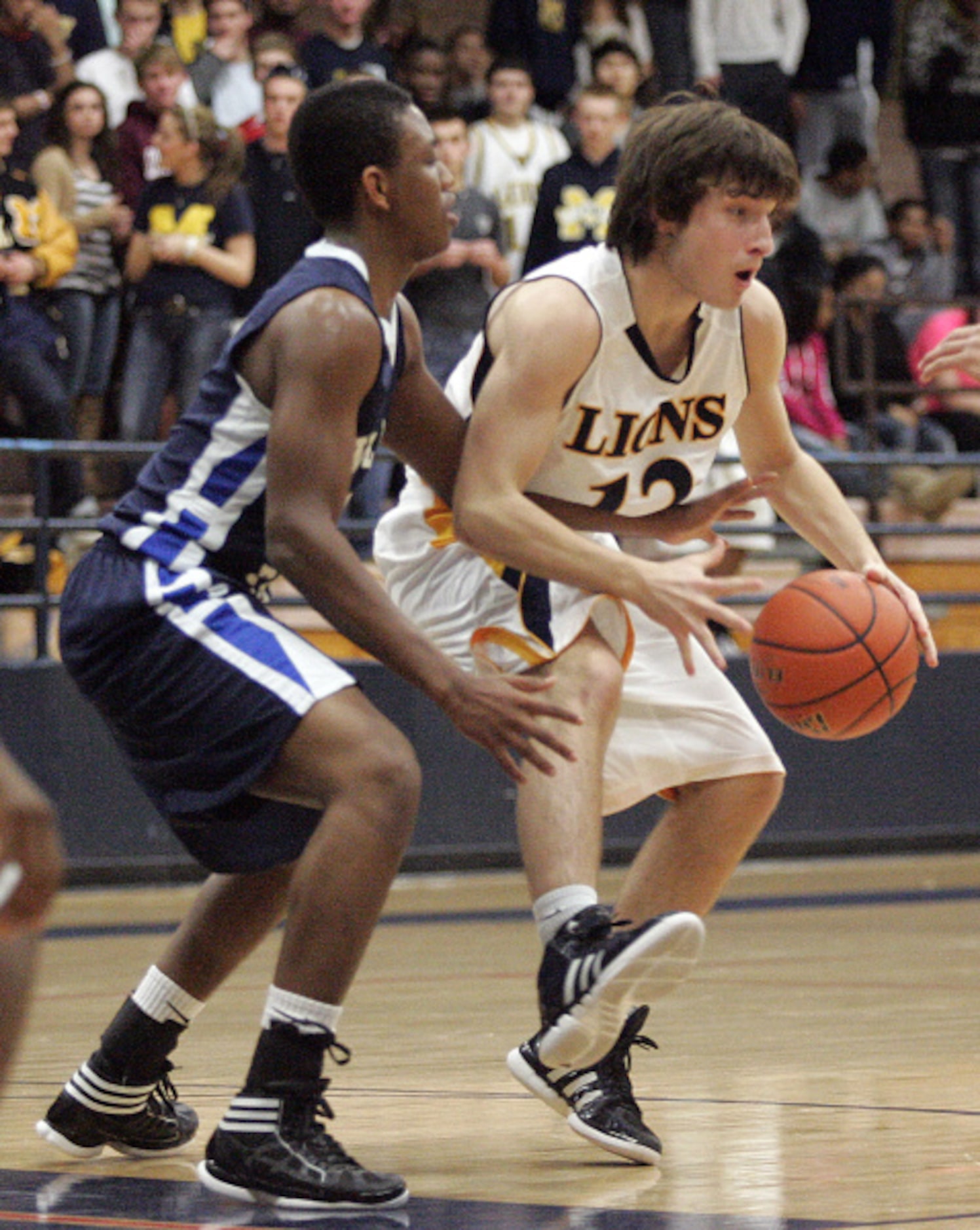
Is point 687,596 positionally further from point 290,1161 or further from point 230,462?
point 290,1161

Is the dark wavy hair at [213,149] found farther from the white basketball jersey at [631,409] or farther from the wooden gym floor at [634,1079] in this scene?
the white basketball jersey at [631,409]

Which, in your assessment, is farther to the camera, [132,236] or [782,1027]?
[132,236]

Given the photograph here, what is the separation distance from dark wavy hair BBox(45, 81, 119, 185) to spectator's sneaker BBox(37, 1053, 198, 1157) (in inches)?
258

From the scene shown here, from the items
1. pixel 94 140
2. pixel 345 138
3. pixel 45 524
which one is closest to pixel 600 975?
pixel 345 138

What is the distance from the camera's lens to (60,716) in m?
8.98

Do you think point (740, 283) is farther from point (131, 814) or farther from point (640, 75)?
point (640, 75)

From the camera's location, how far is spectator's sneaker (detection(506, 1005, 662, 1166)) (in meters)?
3.71

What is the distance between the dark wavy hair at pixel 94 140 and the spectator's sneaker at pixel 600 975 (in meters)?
6.83

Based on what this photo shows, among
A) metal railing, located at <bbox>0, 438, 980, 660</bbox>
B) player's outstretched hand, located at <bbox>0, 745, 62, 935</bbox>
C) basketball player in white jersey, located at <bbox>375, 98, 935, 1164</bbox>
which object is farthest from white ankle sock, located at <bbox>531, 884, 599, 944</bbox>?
metal railing, located at <bbox>0, 438, 980, 660</bbox>

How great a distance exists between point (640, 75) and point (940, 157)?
2247 mm

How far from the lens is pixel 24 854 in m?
2.01

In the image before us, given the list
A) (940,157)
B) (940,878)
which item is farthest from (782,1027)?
(940,157)

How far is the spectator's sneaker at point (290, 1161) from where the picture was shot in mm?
3355

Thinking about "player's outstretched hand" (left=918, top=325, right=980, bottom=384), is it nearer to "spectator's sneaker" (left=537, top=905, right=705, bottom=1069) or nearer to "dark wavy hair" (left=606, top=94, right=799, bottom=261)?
"dark wavy hair" (left=606, top=94, right=799, bottom=261)
